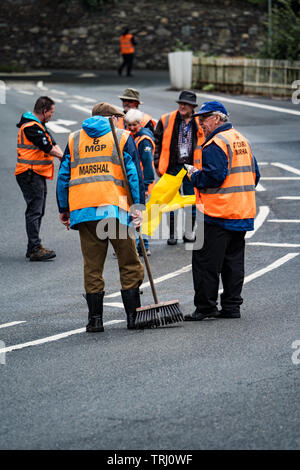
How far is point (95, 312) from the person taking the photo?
7.92 meters

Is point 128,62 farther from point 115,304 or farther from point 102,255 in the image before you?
point 102,255

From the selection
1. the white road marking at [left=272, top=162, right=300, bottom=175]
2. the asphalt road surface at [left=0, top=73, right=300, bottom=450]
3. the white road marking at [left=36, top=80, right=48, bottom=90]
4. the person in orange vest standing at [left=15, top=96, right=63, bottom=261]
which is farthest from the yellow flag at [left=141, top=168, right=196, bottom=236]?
the white road marking at [left=36, top=80, right=48, bottom=90]

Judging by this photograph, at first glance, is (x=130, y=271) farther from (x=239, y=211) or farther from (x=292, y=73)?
(x=292, y=73)

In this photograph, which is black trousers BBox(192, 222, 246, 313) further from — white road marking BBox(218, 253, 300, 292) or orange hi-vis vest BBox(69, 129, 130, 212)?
white road marking BBox(218, 253, 300, 292)

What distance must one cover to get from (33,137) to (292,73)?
52.2 ft

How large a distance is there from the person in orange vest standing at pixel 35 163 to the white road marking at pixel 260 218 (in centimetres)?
275

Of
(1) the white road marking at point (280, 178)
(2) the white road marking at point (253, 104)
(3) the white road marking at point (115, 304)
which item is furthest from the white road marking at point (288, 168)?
(3) the white road marking at point (115, 304)

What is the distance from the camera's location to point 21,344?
7.65 m

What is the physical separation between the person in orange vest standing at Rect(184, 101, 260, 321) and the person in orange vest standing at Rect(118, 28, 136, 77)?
30.4m

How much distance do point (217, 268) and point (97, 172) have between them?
1451 millimetres

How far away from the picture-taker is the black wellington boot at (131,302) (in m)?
7.97

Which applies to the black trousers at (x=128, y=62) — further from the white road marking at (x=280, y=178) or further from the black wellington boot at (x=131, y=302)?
the black wellington boot at (x=131, y=302)

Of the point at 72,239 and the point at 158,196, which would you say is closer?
the point at 158,196

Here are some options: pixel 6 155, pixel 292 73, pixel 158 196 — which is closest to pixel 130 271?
pixel 158 196
